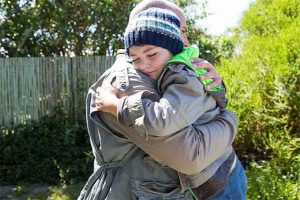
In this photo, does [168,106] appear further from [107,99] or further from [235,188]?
[235,188]

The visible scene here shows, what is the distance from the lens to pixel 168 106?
1.53 meters

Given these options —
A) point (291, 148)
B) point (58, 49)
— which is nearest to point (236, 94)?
point (291, 148)

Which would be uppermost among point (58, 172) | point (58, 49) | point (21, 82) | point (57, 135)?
point (58, 49)

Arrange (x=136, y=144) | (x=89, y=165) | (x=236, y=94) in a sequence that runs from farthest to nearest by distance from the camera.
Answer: (x=89, y=165) → (x=236, y=94) → (x=136, y=144)

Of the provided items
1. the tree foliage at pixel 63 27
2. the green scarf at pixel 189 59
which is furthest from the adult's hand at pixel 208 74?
the tree foliage at pixel 63 27

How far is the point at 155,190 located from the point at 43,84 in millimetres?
5992

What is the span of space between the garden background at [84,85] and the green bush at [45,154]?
0.6 inches

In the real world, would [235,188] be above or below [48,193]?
above

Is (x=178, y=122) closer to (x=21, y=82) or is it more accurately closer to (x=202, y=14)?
(x=21, y=82)

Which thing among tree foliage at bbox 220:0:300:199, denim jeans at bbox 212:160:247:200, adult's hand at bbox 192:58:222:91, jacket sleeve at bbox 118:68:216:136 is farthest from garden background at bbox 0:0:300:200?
jacket sleeve at bbox 118:68:216:136

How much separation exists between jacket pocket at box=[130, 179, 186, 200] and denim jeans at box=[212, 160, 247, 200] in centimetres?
20

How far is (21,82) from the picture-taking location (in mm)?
7234

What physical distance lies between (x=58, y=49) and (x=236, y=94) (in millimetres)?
4093

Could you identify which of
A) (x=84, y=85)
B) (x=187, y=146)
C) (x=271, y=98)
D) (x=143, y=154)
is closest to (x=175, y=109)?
(x=187, y=146)
